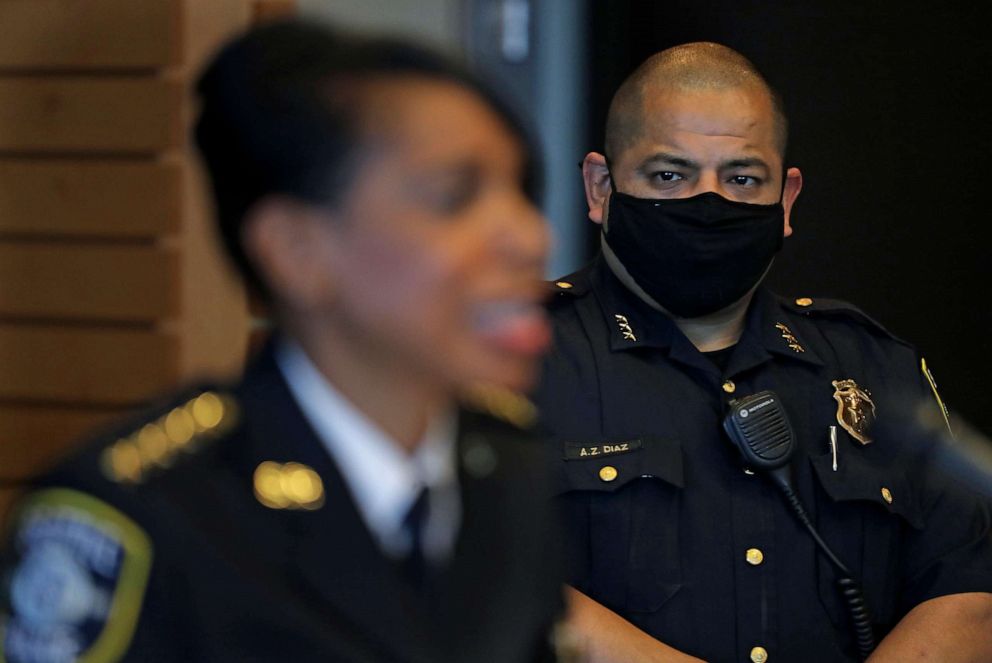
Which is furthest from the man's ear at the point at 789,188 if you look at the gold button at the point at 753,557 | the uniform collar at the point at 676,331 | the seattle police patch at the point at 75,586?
the seattle police patch at the point at 75,586

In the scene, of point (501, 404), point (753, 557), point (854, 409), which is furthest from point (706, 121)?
point (501, 404)

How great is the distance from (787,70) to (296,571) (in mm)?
2372

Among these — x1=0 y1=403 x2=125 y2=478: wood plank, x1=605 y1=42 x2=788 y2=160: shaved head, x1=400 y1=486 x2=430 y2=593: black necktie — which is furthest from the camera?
x1=0 y1=403 x2=125 y2=478: wood plank

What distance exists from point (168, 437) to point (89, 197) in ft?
7.48

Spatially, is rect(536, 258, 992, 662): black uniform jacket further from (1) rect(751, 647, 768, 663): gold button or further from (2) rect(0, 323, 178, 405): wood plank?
(2) rect(0, 323, 178, 405): wood plank

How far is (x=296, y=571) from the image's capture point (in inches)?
35.4

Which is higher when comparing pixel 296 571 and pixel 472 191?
pixel 472 191

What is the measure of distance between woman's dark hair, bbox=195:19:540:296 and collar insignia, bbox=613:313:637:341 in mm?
1003

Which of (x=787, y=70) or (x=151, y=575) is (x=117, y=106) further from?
(x=151, y=575)

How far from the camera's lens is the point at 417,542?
0.94 meters

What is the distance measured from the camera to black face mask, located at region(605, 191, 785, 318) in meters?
1.83

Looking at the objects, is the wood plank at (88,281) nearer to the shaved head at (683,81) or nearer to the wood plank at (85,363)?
the wood plank at (85,363)

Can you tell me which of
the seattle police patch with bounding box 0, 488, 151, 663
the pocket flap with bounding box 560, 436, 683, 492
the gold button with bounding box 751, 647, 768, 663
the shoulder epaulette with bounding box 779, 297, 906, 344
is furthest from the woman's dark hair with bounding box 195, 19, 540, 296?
→ the shoulder epaulette with bounding box 779, 297, 906, 344

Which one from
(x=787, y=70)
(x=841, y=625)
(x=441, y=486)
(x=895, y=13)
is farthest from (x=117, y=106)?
(x=441, y=486)
